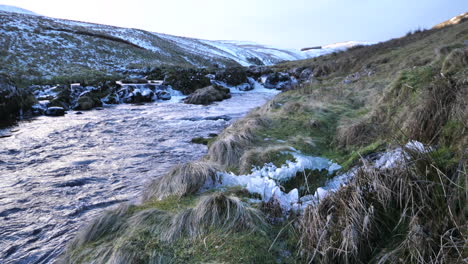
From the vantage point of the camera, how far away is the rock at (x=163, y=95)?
23453mm

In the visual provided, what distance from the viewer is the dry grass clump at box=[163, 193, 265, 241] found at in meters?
3.34

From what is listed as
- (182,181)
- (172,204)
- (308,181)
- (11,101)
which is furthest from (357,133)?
(11,101)

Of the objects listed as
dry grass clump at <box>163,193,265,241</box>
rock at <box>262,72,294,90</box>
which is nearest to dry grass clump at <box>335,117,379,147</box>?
dry grass clump at <box>163,193,265,241</box>

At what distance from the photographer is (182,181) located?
4.80 m

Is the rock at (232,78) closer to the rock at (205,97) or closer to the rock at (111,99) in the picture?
the rock at (205,97)

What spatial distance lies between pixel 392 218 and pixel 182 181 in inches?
127

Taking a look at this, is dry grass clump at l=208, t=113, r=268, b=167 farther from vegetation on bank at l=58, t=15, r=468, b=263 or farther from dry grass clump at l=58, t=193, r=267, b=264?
dry grass clump at l=58, t=193, r=267, b=264

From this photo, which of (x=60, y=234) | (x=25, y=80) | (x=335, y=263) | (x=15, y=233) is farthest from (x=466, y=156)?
(x=25, y=80)

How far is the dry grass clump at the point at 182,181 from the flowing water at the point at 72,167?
2.23ft

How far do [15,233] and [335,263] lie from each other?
5021mm

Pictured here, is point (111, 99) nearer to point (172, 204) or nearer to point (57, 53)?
point (172, 204)

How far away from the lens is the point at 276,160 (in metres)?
5.43

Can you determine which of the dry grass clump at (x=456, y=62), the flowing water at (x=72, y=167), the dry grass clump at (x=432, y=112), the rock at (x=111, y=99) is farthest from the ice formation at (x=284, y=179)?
the rock at (x=111, y=99)

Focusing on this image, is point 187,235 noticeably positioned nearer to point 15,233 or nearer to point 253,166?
point 253,166
